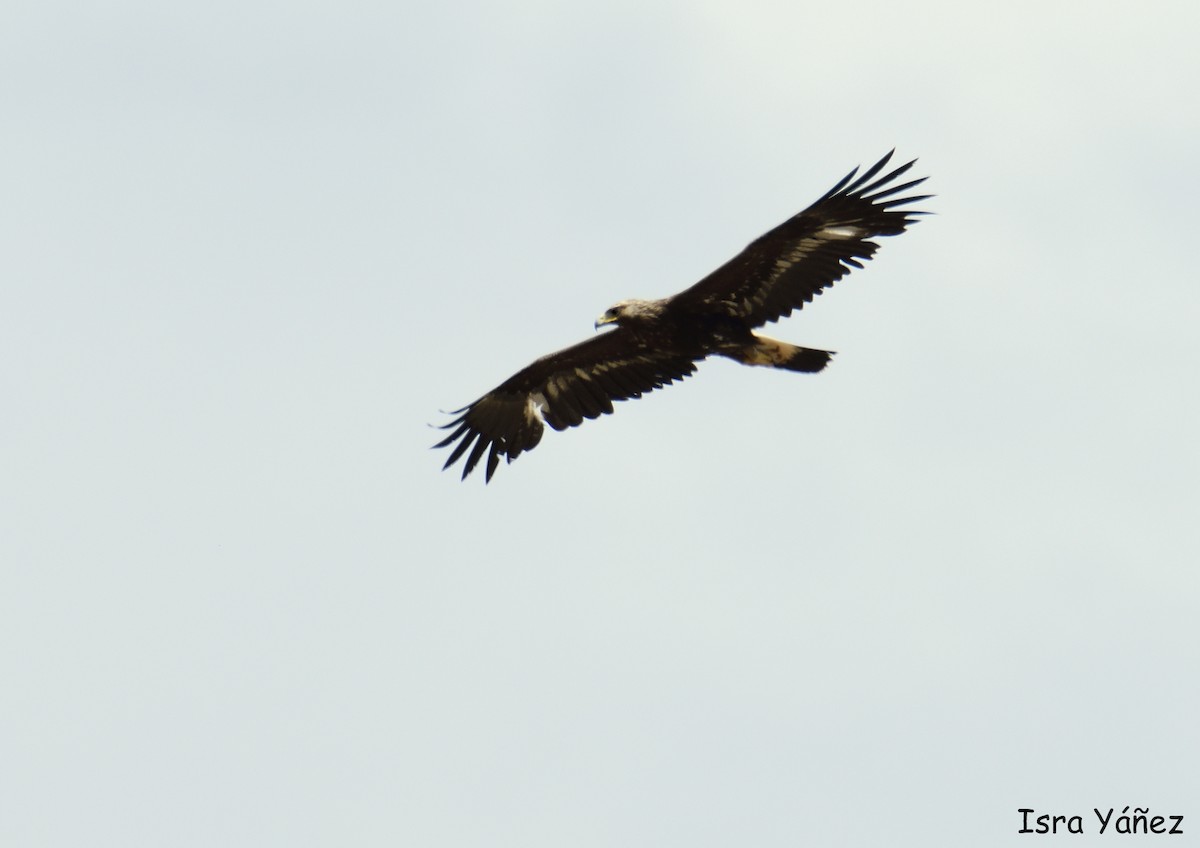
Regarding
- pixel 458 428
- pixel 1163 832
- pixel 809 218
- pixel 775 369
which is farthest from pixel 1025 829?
pixel 458 428

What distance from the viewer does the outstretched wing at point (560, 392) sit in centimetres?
1409

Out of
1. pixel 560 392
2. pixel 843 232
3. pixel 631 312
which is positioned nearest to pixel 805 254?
pixel 843 232

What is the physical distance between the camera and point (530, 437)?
14688mm

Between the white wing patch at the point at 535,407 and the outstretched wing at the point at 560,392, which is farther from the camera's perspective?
the white wing patch at the point at 535,407

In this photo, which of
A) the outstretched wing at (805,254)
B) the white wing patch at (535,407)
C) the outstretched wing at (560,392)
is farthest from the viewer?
the white wing patch at (535,407)

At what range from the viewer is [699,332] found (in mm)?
13398

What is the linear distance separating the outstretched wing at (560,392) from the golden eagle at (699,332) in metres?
0.01

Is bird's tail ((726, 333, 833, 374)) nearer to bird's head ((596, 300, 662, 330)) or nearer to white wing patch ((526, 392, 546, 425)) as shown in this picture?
bird's head ((596, 300, 662, 330))

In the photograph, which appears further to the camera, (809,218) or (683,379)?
(683,379)

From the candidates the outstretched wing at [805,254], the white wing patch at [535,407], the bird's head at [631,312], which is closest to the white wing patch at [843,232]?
the outstretched wing at [805,254]

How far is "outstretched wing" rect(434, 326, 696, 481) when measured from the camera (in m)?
14.1

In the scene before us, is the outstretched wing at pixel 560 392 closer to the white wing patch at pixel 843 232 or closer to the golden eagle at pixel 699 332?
the golden eagle at pixel 699 332

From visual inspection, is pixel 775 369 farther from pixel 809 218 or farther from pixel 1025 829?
pixel 1025 829

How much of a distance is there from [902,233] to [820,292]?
93cm
